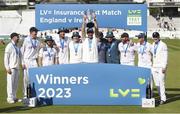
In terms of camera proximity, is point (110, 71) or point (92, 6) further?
point (92, 6)

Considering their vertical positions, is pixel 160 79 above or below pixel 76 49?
below

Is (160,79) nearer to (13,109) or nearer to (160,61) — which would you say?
(160,61)

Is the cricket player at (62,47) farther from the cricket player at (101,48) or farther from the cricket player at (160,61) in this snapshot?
the cricket player at (160,61)

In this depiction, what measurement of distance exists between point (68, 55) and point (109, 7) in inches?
96.7

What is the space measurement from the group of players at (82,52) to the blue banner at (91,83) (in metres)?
0.43

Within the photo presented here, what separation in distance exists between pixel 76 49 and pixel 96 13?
268 centimetres

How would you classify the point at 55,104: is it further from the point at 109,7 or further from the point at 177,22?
the point at 177,22

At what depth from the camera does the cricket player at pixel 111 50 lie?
15337 millimetres

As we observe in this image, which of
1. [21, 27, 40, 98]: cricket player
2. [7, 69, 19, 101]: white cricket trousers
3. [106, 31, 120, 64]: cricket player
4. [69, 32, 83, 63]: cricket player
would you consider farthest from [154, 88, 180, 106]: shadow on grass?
[7, 69, 19, 101]: white cricket trousers

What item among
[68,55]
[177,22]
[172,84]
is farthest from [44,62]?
[177,22]

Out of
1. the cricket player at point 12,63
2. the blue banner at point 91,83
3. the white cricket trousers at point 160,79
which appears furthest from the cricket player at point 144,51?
the cricket player at point 12,63

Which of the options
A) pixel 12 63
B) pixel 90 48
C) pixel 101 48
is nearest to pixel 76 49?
pixel 101 48

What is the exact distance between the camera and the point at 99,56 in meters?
15.4

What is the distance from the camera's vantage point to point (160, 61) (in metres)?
14.9
